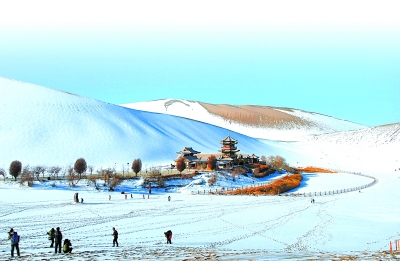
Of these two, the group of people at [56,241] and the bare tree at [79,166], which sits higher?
the bare tree at [79,166]

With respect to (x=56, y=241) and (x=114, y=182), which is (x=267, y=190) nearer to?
(x=114, y=182)

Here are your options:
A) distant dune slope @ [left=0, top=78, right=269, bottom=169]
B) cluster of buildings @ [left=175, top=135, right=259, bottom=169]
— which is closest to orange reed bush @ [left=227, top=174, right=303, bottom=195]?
cluster of buildings @ [left=175, top=135, right=259, bottom=169]

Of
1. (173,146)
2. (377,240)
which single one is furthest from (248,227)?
(173,146)

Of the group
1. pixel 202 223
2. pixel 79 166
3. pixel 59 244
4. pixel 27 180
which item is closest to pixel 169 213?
pixel 202 223

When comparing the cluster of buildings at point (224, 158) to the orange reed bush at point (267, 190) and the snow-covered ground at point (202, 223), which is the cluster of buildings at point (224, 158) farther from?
the snow-covered ground at point (202, 223)

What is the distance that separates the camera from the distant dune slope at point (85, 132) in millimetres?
65250

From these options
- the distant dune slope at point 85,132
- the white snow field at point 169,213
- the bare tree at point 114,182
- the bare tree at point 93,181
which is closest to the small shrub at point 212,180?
the white snow field at point 169,213

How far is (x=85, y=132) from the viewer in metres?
76.7

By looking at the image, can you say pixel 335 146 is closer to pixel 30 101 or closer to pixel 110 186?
pixel 30 101

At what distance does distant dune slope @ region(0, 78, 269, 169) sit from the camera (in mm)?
65250

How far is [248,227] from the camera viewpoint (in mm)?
22156

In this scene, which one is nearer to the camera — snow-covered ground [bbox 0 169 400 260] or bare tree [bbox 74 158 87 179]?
snow-covered ground [bbox 0 169 400 260]

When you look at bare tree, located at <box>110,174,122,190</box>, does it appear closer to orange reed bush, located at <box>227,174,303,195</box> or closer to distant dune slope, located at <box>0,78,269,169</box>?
orange reed bush, located at <box>227,174,303,195</box>

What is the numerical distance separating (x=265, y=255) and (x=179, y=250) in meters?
3.03
